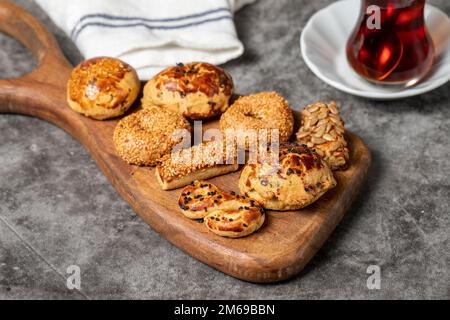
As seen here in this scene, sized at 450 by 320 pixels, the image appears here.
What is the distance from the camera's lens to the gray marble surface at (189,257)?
210cm

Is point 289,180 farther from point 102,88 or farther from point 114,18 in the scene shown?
point 114,18

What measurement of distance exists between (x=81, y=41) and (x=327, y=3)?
4.32ft

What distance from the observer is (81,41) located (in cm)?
296

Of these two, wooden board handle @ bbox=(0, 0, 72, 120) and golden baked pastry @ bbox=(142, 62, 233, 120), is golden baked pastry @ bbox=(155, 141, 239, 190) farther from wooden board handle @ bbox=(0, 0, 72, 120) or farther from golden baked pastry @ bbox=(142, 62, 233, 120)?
wooden board handle @ bbox=(0, 0, 72, 120)

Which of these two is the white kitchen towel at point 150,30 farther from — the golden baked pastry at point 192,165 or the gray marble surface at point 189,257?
the golden baked pastry at point 192,165

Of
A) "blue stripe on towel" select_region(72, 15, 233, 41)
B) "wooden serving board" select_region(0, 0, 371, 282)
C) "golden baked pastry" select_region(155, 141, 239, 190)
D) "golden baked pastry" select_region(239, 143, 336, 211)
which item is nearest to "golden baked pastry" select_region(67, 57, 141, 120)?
"wooden serving board" select_region(0, 0, 371, 282)

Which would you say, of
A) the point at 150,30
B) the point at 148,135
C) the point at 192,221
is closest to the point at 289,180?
the point at 192,221

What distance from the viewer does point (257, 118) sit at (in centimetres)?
240

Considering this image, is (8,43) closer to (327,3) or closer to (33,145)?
(33,145)

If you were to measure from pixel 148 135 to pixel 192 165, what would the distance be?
22cm

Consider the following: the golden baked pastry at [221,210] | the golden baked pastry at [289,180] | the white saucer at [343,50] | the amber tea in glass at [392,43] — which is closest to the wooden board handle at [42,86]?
the golden baked pastry at [221,210]

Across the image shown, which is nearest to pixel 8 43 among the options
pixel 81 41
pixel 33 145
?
pixel 81 41

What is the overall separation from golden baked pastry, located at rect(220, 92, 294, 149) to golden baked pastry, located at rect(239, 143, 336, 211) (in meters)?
0.20

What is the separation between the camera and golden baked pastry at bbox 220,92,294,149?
233cm
